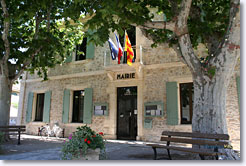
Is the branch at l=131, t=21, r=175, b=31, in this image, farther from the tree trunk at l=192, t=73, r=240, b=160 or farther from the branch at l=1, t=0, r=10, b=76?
the branch at l=1, t=0, r=10, b=76

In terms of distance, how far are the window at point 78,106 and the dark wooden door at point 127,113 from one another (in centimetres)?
195

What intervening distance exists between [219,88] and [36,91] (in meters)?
9.57

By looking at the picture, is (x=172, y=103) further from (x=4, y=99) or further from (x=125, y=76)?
(x=4, y=99)

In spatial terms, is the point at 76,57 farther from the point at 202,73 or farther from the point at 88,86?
the point at 202,73

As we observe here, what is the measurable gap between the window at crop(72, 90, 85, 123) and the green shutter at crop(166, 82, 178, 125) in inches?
163

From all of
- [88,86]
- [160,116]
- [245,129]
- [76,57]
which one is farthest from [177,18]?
[76,57]

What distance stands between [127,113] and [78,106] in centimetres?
259

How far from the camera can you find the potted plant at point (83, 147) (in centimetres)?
348

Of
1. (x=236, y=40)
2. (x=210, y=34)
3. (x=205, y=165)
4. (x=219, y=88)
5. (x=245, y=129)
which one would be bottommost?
(x=205, y=165)

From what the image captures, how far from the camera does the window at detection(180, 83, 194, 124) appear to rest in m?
7.49

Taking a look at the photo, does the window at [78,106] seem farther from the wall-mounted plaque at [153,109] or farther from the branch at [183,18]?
the branch at [183,18]

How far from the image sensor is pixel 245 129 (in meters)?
3.31

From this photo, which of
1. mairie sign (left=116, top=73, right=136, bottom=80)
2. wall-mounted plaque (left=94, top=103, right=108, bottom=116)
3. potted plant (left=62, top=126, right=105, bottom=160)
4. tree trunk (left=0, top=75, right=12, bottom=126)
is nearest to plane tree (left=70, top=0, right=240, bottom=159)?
potted plant (left=62, top=126, right=105, bottom=160)

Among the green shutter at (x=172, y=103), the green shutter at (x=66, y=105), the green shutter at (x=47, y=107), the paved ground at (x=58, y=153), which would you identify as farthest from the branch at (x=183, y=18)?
the green shutter at (x=47, y=107)
